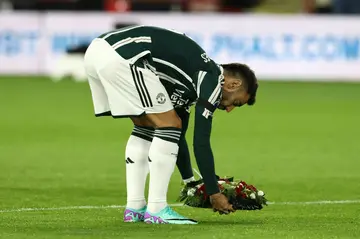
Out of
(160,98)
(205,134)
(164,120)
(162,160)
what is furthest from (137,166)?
(205,134)

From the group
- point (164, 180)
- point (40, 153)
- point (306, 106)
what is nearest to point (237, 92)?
point (164, 180)

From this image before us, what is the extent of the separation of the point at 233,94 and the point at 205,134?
Answer: 49cm

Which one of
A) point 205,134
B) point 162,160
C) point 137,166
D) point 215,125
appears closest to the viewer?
point 205,134

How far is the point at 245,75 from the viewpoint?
27.8 ft

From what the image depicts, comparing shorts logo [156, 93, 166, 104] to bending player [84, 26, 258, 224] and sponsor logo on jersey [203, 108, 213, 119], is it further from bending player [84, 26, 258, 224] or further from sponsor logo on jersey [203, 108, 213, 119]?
sponsor logo on jersey [203, 108, 213, 119]

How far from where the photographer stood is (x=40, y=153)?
1406 cm

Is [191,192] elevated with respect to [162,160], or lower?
lower

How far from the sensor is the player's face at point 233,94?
8.43 m

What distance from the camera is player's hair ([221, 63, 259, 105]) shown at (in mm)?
8461

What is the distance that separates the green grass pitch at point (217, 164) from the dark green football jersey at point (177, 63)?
91 centimetres

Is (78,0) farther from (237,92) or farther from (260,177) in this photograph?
(237,92)

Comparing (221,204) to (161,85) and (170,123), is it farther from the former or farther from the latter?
(161,85)

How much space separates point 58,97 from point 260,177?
11053 millimetres

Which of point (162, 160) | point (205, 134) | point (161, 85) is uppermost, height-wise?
point (161, 85)
